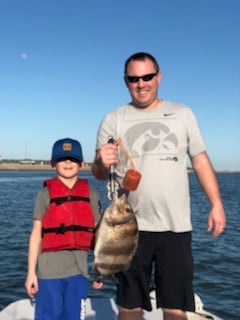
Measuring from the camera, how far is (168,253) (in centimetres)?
437

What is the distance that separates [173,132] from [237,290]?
804 cm

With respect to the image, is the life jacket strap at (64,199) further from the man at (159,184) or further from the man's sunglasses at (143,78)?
the man's sunglasses at (143,78)

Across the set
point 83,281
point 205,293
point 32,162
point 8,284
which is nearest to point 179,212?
point 83,281

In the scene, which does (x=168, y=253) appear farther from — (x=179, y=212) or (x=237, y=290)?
(x=237, y=290)

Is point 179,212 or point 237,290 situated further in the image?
point 237,290

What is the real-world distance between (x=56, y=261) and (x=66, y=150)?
1151 millimetres

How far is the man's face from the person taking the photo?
4156 millimetres

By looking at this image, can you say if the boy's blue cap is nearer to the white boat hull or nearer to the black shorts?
the black shorts

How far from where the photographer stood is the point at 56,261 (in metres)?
4.41

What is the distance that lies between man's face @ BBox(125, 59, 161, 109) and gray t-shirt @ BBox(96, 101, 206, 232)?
0.52ft

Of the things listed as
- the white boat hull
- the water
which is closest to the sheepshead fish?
the white boat hull

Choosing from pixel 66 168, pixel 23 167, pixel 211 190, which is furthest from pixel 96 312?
pixel 23 167

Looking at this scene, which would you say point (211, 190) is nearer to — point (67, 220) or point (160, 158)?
point (160, 158)

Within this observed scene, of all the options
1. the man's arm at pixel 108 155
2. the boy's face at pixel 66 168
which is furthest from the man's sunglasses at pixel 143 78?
the boy's face at pixel 66 168
